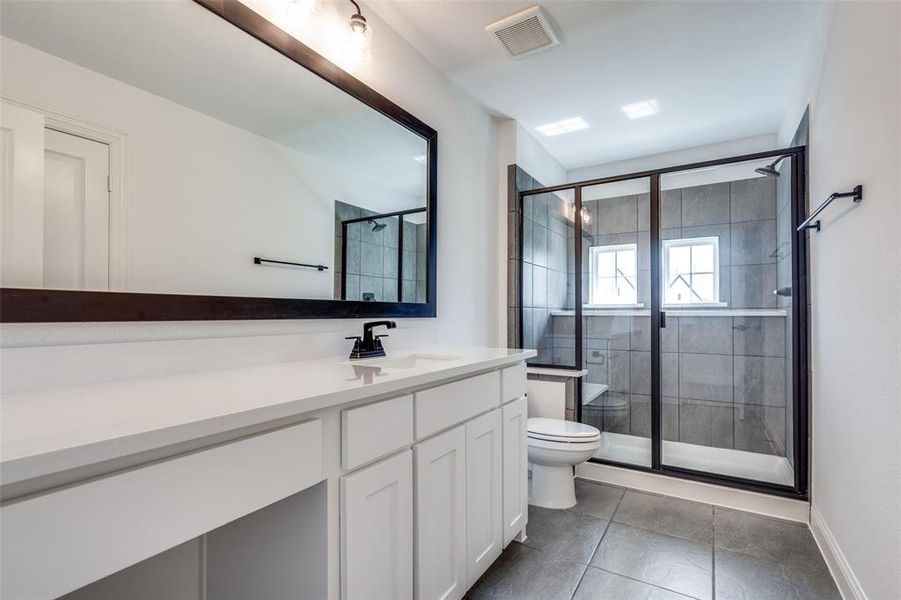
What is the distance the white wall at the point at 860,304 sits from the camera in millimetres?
1177

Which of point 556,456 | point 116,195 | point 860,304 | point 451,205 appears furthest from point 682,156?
point 116,195

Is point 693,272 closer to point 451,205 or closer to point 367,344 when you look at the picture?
point 451,205

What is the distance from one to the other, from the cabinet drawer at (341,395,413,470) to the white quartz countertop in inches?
1.6

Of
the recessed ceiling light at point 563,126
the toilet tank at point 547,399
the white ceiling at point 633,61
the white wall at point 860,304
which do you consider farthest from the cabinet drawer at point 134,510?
the recessed ceiling light at point 563,126

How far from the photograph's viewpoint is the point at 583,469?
2.69 metres

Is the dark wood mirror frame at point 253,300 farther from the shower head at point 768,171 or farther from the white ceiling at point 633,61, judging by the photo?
the shower head at point 768,171

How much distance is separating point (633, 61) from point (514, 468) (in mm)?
2122

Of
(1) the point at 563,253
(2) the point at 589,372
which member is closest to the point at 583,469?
(2) the point at 589,372

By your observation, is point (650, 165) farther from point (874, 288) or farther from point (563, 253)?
point (874, 288)

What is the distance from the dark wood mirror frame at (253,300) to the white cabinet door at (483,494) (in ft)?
2.19

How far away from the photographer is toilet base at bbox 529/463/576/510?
2.27m

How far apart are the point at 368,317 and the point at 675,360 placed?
6.74 ft

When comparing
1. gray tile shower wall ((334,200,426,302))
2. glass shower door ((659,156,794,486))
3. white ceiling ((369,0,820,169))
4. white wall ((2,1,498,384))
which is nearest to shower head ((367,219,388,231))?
gray tile shower wall ((334,200,426,302))

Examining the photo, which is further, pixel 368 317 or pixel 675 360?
pixel 675 360
